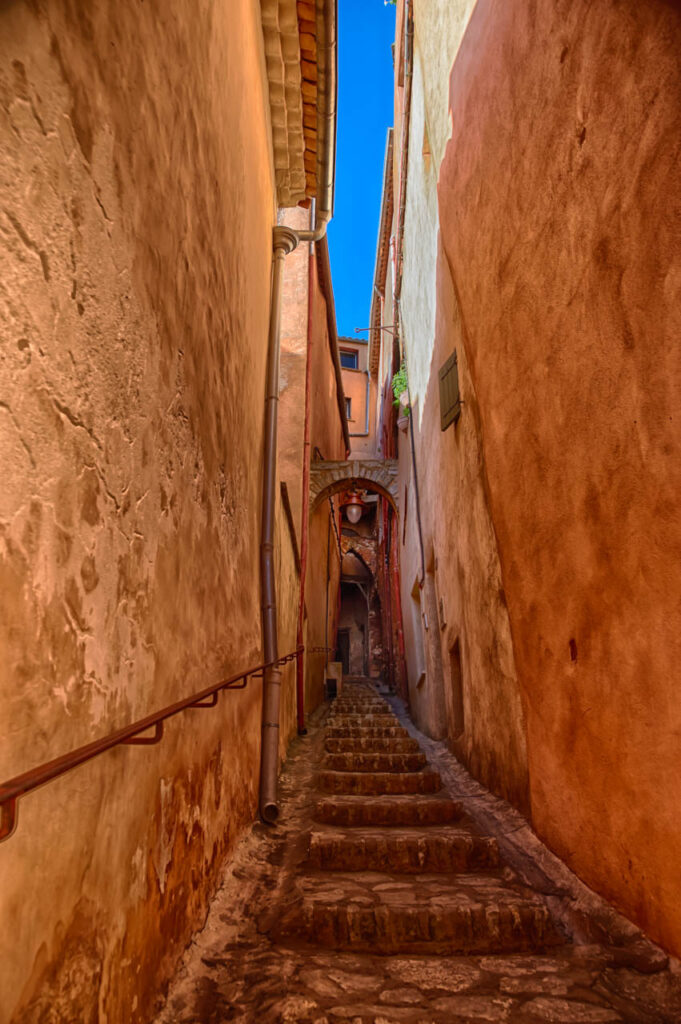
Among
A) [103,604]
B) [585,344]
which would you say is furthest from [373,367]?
[103,604]

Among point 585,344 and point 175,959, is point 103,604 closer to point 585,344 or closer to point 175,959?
point 175,959

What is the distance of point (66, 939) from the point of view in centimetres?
138

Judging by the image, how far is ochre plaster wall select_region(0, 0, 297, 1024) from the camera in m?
1.24

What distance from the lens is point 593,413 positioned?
2760mm

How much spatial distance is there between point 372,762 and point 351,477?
7663 mm

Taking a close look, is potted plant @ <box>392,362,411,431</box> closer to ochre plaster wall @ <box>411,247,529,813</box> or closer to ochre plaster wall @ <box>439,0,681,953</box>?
ochre plaster wall @ <box>411,247,529,813</box>

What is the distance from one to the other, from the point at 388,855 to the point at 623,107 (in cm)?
375

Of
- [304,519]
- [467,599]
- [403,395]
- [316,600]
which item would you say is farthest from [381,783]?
[403,395]

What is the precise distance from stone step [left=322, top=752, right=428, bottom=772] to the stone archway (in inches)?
270

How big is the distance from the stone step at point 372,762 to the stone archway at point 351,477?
270 inches

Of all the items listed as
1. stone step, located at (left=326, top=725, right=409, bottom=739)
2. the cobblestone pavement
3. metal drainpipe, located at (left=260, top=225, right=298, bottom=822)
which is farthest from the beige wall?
the cobblestone pavement

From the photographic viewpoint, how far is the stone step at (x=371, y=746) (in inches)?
236

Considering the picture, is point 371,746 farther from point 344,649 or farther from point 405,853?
point 344,649

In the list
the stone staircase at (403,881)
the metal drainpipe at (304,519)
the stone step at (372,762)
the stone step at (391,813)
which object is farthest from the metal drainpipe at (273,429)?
the metal drainpipe at (304,519)
